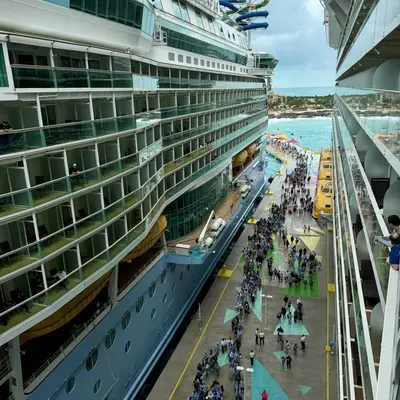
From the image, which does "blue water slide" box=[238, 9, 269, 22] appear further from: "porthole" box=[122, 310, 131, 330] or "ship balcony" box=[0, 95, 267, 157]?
"porthole" box=[122, 310, 131, 330]

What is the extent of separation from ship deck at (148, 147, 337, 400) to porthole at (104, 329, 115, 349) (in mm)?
3559

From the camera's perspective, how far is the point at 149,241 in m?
18.2

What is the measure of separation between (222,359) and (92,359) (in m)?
7.27

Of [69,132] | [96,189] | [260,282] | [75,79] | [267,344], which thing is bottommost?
[267,344]

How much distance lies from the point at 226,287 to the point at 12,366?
54.8 ft

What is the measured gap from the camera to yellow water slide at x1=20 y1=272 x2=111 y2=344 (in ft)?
37.8

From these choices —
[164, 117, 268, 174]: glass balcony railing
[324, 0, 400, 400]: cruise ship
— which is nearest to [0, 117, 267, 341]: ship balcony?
[164, 117, 268, 174]: glass balcony railing

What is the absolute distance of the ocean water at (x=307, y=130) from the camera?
105m

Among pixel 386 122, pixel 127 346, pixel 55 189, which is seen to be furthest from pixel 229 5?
pixel 386 122

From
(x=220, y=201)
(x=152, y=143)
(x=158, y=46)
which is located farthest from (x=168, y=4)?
(x=220, y=201)

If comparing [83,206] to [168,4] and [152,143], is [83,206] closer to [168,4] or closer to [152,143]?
[152,143]

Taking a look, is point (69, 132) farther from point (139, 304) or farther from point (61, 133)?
point (139, 304)

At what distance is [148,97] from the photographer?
17844 millimetres

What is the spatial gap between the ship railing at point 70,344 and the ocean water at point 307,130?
8741 centimetres
